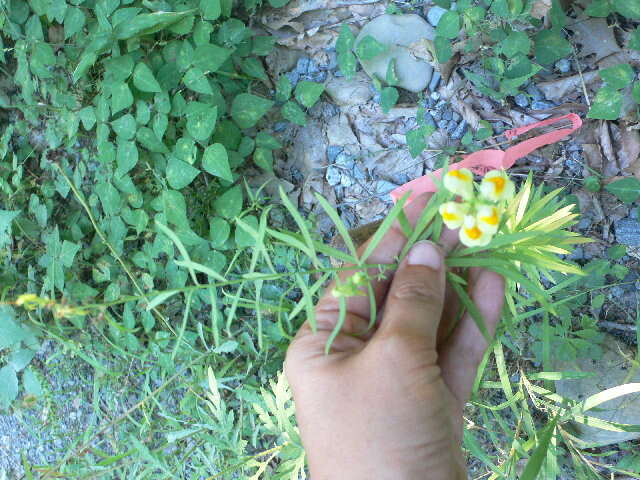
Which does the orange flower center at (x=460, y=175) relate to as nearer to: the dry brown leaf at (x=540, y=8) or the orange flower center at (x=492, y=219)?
Result: the orange flower center at (x=492, y=219)

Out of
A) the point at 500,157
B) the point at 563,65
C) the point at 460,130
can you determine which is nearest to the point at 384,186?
the point at 460,130

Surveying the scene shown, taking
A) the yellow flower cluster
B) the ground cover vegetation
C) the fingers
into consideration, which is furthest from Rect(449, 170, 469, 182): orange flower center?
the ground cover vegetation

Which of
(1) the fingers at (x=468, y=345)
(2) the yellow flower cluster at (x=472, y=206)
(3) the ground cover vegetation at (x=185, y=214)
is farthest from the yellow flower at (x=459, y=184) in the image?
(3) the ground cover vegetation at (x=185, y=214)

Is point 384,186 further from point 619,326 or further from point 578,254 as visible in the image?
point 619,326

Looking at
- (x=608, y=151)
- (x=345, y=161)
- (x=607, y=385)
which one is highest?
(x=608, y=151)

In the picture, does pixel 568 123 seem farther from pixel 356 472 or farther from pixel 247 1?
pixel 356 472

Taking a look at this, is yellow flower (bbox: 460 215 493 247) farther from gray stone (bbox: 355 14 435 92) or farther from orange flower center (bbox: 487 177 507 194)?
gray stone (bbox: 355 14 435 92)
